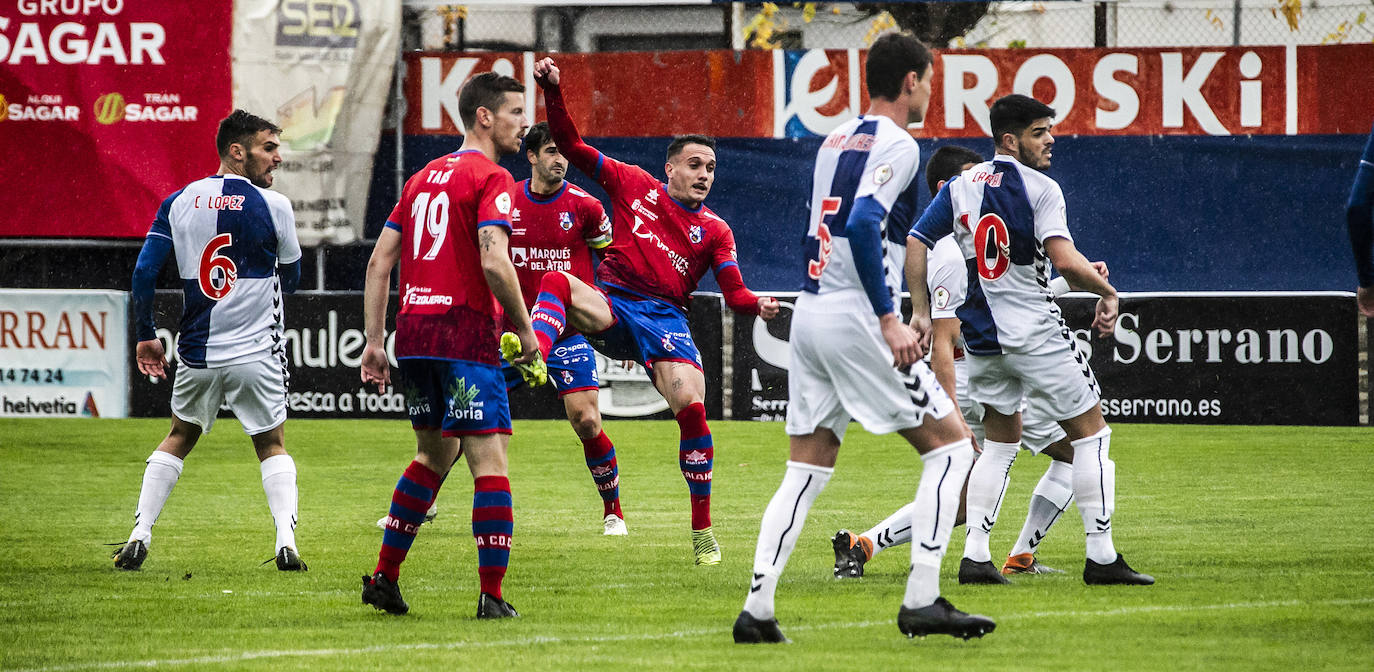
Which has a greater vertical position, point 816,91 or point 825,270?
point 816,91

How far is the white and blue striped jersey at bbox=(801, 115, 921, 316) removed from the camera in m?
5.38

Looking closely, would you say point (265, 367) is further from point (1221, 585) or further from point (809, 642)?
A: point (1221, 585)

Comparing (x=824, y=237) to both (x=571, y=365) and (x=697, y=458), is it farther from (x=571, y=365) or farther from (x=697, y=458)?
(x=571, y=365)

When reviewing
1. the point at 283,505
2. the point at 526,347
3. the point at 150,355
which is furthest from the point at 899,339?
the point at 150,355

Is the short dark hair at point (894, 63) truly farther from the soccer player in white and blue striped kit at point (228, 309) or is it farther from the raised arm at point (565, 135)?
the soccer player in white and blue striped kit at point (228, 309)

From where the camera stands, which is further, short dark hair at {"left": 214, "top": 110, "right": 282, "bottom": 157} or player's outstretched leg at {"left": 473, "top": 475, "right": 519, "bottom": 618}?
short dark hair at {"left": 214, "top": 110, "right": 282, "bottom": 157}

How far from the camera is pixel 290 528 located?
25.9ft

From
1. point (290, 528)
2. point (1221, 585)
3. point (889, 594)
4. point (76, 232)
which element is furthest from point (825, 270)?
point (76, 232)

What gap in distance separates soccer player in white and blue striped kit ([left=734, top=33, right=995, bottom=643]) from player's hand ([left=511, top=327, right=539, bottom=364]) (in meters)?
1.04

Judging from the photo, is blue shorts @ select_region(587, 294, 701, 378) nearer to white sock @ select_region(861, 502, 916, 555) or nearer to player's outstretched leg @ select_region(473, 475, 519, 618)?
white sock @ select_region(861, 502, 916, 555)

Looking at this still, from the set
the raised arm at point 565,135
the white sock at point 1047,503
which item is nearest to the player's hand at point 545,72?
the raised arm at point 565,135

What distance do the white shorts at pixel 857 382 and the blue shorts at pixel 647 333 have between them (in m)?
2.84

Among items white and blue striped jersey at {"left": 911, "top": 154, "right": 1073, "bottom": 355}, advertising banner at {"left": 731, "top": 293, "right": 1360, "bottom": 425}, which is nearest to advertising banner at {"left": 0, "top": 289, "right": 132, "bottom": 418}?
advertising banner at {"left": 731, "top": 293, "right": 1360, "bottom": 425}

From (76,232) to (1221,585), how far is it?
15268mm
